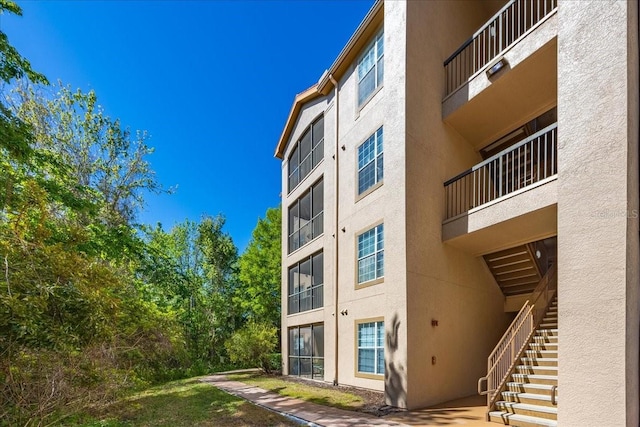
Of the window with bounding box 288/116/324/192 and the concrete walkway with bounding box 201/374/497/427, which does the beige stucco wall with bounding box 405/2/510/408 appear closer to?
the concrete walkway with bounding box 201/374/497/427

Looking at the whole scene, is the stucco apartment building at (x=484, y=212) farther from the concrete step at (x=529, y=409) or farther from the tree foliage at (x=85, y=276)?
the tree foliage at (x=85, y=276)

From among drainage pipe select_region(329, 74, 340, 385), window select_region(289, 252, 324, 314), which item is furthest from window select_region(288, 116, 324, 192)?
window select_region(289, 252, 324, 314)

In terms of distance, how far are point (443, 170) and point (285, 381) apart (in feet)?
33.2

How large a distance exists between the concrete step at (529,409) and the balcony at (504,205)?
12.3 ft

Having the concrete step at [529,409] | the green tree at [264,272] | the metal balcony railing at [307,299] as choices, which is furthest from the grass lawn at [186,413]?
the green tree at [264,272]

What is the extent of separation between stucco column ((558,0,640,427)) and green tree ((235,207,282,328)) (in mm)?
20064

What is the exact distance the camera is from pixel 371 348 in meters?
10.8

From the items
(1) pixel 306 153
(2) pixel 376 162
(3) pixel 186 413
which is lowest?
(3) pixel 186 413

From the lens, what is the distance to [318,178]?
1559 cm

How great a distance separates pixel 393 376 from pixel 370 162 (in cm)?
624

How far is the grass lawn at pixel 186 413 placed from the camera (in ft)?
26.6

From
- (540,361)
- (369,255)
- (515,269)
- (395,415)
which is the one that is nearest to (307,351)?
(369,255)

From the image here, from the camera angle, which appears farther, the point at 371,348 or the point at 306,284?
the point at 306,284

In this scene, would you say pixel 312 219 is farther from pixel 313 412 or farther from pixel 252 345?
pixel 313 412
